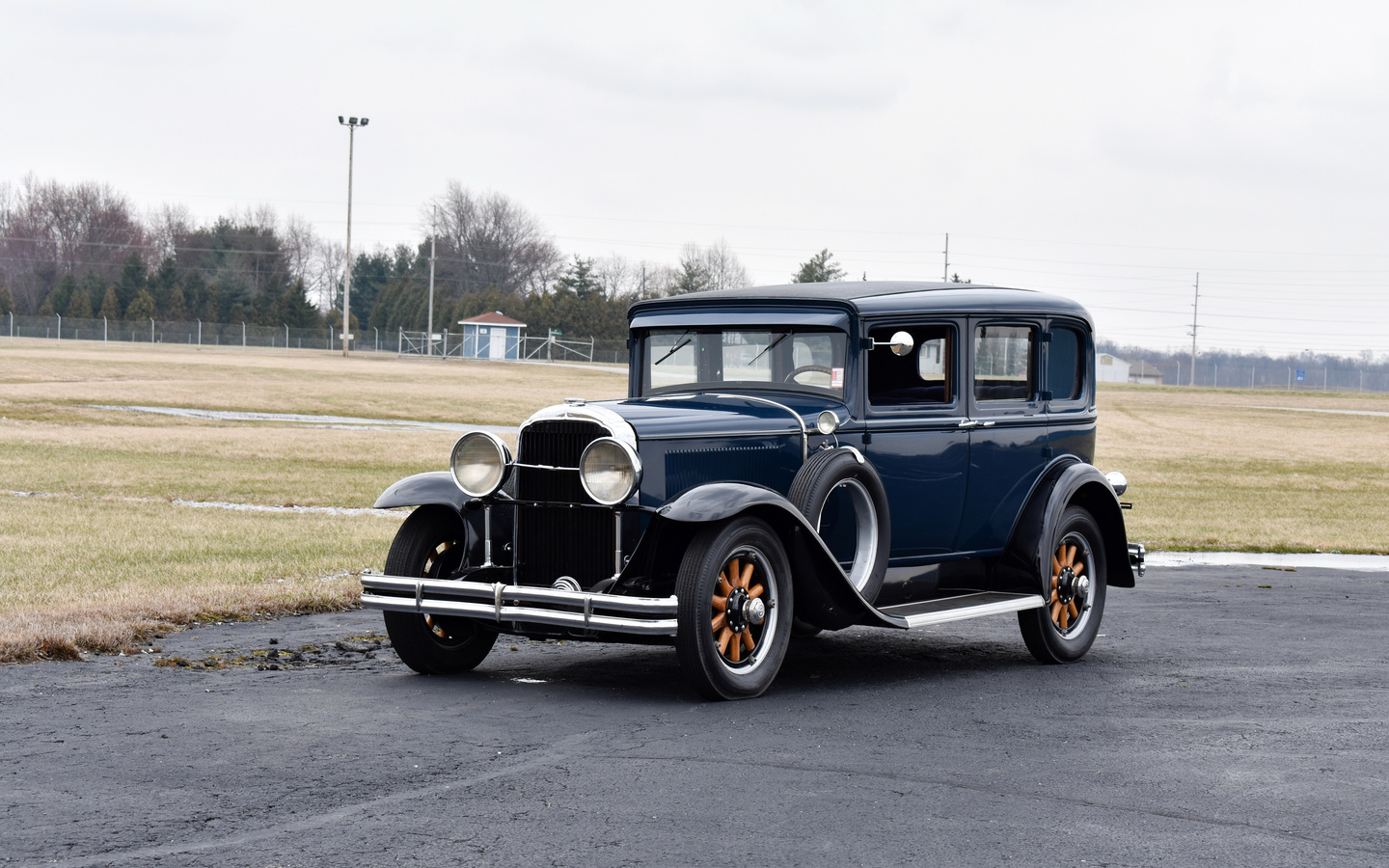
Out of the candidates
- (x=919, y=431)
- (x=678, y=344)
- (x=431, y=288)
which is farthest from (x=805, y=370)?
(x=431, y=288)

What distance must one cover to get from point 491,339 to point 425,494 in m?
78.5

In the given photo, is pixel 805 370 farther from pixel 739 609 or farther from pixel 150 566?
pixel 150 566

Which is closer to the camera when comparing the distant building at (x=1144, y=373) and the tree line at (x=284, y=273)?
the tree line at (x=284, y=273)

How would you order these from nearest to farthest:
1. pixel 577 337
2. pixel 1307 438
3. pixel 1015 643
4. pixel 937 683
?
pixel 937 683, pixel 1015 643, pixel 1307 438, pixel 577 337

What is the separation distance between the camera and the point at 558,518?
7.18m

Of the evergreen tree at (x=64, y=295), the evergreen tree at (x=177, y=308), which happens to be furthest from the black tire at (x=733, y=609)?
the evergreen tree at (x=64, y=295)

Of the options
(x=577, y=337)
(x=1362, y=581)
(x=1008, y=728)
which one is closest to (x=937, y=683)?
(x=1008, y=728)

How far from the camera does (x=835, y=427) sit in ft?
24.9

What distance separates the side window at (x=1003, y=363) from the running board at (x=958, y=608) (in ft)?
3.81

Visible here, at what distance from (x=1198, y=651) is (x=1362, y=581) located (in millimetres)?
4952

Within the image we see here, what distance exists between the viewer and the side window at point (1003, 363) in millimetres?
8438

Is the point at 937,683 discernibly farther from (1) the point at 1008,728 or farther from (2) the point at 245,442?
(2) the point at 245,442

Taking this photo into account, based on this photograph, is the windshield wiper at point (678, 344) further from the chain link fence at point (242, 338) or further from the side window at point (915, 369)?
the chain link fence at point (242, 338)

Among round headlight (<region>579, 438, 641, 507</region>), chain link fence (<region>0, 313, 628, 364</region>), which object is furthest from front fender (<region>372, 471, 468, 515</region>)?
chain link fence (<region>0, 313, 628, 364</region>)
